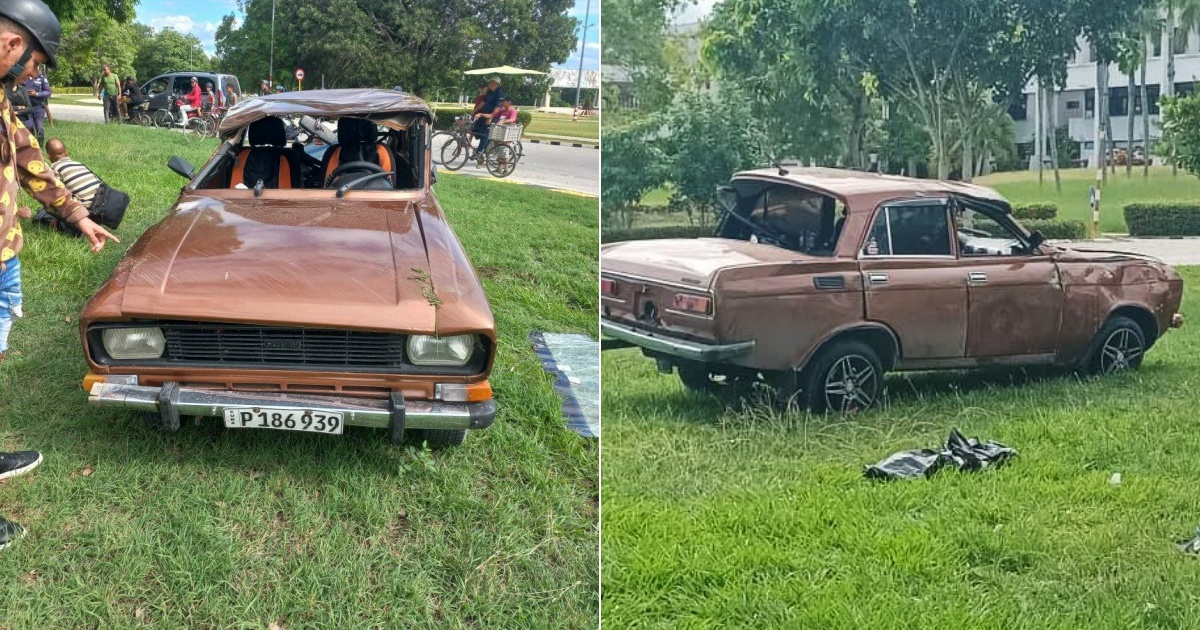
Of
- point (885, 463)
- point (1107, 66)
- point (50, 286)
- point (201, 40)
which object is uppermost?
point (201, 40)

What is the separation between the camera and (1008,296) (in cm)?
211

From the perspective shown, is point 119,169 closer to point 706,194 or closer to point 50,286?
point 50,286

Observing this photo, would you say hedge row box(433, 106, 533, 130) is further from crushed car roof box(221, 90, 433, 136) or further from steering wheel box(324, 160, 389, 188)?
steering wheel box(324, 160, 389, 188)

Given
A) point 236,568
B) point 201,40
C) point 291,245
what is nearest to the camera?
point 236,568

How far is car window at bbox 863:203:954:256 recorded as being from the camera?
6.77ft

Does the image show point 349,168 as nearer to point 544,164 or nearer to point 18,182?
point 18,182

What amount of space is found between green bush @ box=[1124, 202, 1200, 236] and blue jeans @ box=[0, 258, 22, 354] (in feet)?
9.26

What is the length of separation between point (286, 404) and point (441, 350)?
461 mm

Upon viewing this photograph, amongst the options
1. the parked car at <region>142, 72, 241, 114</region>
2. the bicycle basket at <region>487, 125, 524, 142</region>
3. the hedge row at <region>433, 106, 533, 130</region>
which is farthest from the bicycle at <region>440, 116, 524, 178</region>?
the parked car at <region>142, 72, 241, 114</region>

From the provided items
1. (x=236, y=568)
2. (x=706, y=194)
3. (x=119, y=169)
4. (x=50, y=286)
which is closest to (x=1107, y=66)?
(x=706, y=194)

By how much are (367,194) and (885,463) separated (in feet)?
8.29

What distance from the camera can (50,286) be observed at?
424 cm

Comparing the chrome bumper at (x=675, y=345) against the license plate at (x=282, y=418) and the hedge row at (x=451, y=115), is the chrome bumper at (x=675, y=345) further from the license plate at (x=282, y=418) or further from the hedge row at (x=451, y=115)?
the hedge row at (x=451, y=115)

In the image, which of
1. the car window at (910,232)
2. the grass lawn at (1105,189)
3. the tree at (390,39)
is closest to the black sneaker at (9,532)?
the car window at (910,232)
